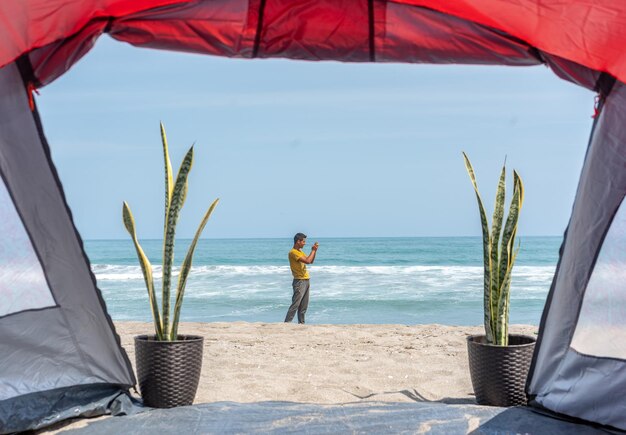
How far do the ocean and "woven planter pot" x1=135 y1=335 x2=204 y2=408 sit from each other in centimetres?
787

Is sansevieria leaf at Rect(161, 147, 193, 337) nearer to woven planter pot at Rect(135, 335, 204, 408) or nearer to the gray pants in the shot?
woven planter pot at Rect(135, 335, 204, 408)

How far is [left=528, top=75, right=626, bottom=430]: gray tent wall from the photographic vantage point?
281cm

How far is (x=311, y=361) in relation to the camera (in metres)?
4.69

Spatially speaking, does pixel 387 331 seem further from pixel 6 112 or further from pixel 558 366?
pixel 6 112

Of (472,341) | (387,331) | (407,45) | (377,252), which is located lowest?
(377,252)

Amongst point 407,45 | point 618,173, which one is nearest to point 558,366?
point 618,173

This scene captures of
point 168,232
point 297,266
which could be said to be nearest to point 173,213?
point 168,232

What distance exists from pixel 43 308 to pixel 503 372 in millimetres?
2154

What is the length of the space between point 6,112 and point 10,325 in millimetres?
930

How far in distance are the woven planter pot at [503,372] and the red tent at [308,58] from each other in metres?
0.12

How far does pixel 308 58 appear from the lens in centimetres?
331

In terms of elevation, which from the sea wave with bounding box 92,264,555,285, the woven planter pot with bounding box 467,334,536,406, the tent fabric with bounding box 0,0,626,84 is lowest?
the sea wave with bounding box 92,264,555,285

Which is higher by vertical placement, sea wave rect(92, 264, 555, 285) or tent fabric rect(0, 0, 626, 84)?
tent fabric rect(0, 0, 626, 84)

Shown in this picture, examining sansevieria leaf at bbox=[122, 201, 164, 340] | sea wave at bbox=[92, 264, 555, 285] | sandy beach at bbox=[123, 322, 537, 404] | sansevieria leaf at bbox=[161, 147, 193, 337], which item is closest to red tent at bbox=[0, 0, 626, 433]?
sansevieria leaf at bbox=[122, 201, 164, 340]
